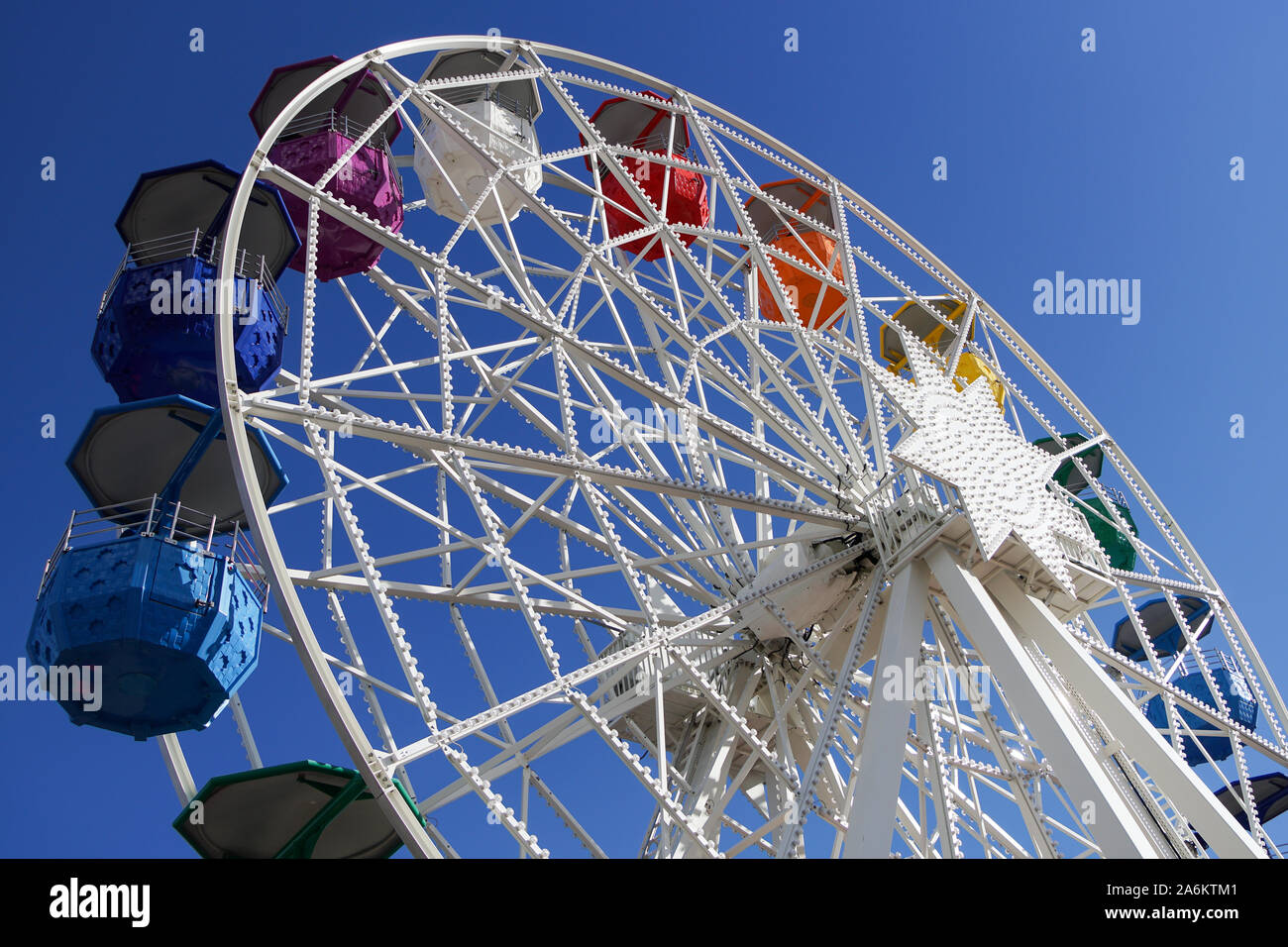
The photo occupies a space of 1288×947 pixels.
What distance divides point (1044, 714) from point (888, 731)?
1221mm

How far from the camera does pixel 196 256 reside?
1244 cm

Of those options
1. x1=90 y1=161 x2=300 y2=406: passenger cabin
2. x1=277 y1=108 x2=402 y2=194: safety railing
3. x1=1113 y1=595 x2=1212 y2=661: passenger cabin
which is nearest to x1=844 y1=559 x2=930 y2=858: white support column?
x1=90 y1=161 x2=300 y2=406: passenger cabin

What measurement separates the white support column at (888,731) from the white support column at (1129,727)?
94 cm

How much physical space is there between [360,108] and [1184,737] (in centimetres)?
2040

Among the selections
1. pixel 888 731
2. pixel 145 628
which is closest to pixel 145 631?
pixel 145 628

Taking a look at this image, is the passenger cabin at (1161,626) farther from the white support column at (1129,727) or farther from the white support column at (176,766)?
the white support column at (176,766)

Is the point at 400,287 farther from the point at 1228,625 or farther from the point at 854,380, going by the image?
the point at 1228,625

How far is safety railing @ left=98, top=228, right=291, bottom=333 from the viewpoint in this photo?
12195mm

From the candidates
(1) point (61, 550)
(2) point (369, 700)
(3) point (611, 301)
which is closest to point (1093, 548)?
(3) point (611, 301)

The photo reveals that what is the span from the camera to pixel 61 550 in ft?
32.9

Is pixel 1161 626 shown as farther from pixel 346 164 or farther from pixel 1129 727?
pixel 346 164

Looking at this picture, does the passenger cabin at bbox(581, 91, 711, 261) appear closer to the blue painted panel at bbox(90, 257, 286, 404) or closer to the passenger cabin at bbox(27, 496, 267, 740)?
the blue painted panel at bbox(90, 257, 286, 404)

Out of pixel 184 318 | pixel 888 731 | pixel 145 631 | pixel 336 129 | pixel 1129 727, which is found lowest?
pixel 1129 727

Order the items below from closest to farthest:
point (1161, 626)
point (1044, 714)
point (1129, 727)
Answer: point (1044, 714), point (1129, 727), point (1161, 626)
